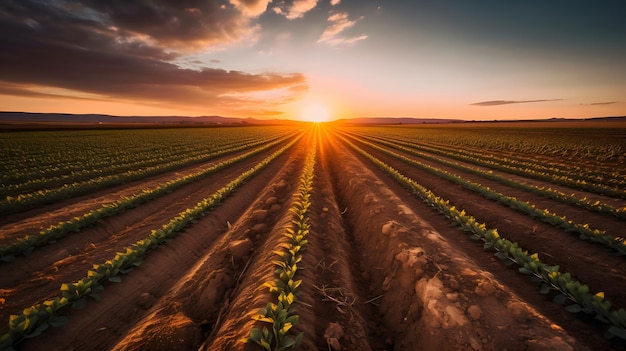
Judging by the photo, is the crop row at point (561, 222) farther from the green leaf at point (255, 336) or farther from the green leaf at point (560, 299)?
the green leaf at point (255, 336)

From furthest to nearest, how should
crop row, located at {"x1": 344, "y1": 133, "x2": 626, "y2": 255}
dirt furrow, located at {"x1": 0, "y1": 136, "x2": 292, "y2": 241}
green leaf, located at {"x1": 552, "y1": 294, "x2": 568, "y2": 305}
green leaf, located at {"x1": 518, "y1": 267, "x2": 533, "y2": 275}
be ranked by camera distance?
dirt furrow, located at {"x1": 0, "y1": 136, "x2": 292, "y2": 241} → crop row, located at {"x1": 344, "y1": 133, "x2": 626, "y2": 255} → green leaf, located at {"x1": 518, "y1": 267, "x2": 533, "y2": 275} → green leaf, located at {"x1": 552, "y1": 294, "x2": 568, "y2": 305}

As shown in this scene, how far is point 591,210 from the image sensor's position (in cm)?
838

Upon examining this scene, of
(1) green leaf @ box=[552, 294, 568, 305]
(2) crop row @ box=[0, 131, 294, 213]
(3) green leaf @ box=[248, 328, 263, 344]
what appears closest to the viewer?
(3) green leaf @ box=[248, 328, 263, 344]

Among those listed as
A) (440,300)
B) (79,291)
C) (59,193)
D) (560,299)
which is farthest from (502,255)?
(59,193)

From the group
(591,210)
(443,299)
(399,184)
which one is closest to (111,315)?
(443,299)

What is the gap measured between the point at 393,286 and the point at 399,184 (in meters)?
8.82

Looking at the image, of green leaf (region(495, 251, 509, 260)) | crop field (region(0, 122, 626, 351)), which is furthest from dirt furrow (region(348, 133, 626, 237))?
green leaf (region(495, 251, 509, 260))

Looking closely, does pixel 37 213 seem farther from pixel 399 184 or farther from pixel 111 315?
pixel 399 184

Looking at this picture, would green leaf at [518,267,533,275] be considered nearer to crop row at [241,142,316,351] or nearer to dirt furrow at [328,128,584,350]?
dirt furrow at [328,128,584,350]

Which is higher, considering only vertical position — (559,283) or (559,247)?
(559,283)

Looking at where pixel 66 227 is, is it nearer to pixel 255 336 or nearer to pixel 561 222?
pixel 255 336

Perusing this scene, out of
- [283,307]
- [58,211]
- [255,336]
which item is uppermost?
[255,336]

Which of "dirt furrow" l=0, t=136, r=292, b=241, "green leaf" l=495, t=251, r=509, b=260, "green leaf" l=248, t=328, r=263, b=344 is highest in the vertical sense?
"green leaf" l=248, t=328, r=263, b=344

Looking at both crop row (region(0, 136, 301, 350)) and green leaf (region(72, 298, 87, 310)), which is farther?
green leaf (region(72, 298, 87, 310))
